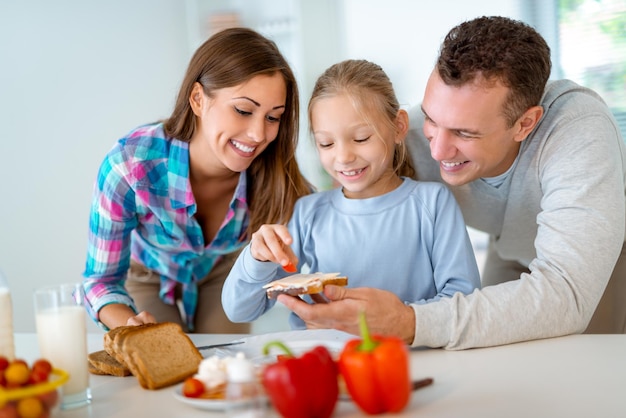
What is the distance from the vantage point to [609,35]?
13.8 feet

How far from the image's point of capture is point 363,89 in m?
1.88

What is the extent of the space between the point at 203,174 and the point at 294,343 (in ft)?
3.35

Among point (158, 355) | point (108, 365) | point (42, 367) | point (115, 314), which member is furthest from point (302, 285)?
point (115, 314)

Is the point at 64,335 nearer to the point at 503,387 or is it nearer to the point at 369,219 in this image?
the point at 503,387

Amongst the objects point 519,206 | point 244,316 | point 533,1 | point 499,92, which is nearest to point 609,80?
point 533,1

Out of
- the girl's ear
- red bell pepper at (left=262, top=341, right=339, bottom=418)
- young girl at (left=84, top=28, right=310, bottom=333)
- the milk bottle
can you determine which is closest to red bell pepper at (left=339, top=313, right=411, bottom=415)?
red bell pepper at (left=262, top=341, right=339, bottom=418)

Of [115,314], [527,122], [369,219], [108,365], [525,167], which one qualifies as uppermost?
[527,122]

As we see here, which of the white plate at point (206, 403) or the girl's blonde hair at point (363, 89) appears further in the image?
the girl's blonde hair at point (363, 89)

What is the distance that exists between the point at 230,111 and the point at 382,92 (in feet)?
1.54

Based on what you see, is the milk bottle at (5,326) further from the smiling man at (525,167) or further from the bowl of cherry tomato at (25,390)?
the smiling man at (525,167)

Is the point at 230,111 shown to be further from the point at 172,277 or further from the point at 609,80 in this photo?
the point at 609,80

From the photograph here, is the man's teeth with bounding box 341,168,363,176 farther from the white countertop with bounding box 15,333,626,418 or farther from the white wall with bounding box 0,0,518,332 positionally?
the white wall with bounding box 0,0,518,332

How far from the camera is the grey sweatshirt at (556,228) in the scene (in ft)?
4.81

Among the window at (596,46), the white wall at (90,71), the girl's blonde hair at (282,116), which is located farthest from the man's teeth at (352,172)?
the window at (596,46)
